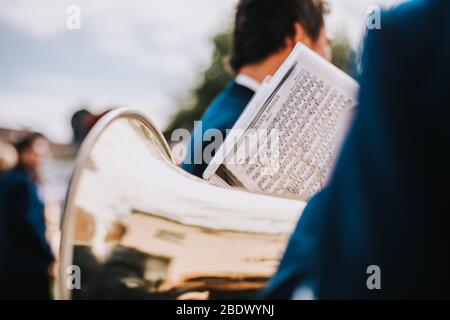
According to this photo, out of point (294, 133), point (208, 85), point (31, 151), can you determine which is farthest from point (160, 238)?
point (208, 85)

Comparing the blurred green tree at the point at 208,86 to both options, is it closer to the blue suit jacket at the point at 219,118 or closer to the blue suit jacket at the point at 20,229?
the blue suit jacket at the point at 20,229

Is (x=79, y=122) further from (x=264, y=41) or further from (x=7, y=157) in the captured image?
(x=264, y=41)

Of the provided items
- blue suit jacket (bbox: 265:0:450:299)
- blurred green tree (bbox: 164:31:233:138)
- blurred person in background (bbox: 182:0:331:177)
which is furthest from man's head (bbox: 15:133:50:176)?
blurred green tree (bbox: 164:31:233:138)

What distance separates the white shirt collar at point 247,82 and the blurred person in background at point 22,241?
1862 millimetres

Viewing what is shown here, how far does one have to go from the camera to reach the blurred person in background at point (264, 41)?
2.08m

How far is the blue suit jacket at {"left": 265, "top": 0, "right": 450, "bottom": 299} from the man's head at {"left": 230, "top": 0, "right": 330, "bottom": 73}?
1.37 m

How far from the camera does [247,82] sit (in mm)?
2090

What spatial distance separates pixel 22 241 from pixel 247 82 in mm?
1995

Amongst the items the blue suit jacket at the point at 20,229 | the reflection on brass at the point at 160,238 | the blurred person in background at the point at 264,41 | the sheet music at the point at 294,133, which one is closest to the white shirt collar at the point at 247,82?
the blurred person in background at the point at 264,41

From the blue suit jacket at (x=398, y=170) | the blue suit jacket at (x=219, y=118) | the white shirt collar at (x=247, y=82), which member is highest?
the white shirt collar at (x=247, y=82)

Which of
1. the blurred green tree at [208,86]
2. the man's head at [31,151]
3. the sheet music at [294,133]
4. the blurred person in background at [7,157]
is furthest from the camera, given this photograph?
the blurred green tree at [208,86]

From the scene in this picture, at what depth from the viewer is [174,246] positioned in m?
1.15
